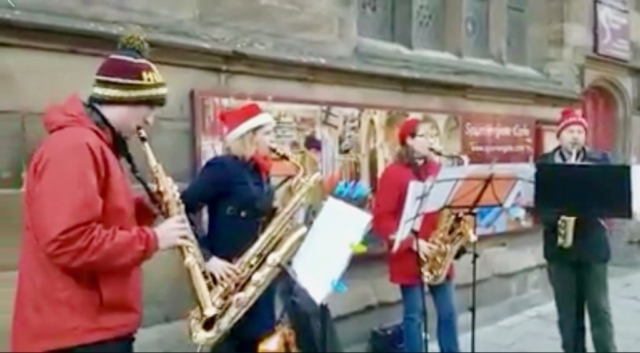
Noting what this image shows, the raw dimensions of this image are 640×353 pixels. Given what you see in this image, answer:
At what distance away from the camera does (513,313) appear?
2529mm

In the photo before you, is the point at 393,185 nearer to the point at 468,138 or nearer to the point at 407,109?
the point at 468,138

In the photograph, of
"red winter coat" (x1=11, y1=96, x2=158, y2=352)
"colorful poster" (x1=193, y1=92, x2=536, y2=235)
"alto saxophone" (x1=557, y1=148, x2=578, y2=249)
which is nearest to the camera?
"red winter coat" (x1=11, y1=96, x2=158, y2=352)

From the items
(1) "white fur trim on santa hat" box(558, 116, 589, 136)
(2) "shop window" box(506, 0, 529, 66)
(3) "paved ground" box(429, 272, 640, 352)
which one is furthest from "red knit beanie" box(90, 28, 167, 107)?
(2) "shop window" box(506, 0, 529, 66)

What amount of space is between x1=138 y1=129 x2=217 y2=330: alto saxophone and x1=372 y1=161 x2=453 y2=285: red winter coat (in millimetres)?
402

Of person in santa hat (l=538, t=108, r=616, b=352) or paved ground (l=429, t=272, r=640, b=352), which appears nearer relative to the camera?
paved ground (l=429, t=272, r=640, b=352)

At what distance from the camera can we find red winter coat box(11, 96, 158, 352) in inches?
70.1

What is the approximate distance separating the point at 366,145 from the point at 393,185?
1.25 meters

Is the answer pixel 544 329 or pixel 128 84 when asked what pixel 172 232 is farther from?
pixel 544 329

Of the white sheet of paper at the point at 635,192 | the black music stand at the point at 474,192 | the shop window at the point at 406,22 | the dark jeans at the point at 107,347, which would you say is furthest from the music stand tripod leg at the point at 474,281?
the shop window at the point at 406,22

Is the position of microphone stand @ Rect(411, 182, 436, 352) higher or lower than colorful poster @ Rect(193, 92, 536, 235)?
lower

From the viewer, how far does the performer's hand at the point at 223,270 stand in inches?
87.2

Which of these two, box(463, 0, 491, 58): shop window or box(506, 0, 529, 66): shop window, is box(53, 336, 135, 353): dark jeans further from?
box(463, 0, 491, 58): shop window

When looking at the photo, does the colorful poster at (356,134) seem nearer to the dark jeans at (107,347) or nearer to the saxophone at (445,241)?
the saxophone at (445,241)

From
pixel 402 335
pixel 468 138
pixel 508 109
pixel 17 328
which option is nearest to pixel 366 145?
pixel 468 138
